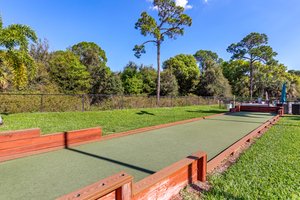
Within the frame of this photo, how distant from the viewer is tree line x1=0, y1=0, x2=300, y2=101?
7.86 m

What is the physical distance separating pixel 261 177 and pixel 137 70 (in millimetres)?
27529

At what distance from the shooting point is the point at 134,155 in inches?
162

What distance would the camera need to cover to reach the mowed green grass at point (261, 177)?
2.59 meters

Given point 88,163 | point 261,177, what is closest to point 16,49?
point 88,163

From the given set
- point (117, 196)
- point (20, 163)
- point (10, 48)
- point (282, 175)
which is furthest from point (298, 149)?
point (10, 48)

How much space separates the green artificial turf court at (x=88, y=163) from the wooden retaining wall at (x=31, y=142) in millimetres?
179

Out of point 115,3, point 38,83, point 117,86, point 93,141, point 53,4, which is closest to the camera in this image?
point 93,141

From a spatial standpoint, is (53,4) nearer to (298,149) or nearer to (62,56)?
(62,56)

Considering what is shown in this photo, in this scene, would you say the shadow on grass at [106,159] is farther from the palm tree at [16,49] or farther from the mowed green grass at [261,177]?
the palm tree at [16,49]

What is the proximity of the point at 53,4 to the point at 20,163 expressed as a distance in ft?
40.5

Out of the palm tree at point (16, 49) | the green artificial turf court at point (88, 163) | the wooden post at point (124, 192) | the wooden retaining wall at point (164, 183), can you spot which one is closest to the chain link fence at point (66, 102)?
the palm tree at point (16, 49)

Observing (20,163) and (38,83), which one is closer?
(20,163)

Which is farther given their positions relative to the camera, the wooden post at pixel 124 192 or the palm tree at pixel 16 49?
the palm tree at pixel 16 49

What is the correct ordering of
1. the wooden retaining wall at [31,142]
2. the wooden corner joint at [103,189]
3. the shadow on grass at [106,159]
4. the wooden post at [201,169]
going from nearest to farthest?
the wooden corner joint at [103,189]
the wooden post at [201,169]
the shadow on grass at [106,159]
the wooden retaining wall at [31,142]
